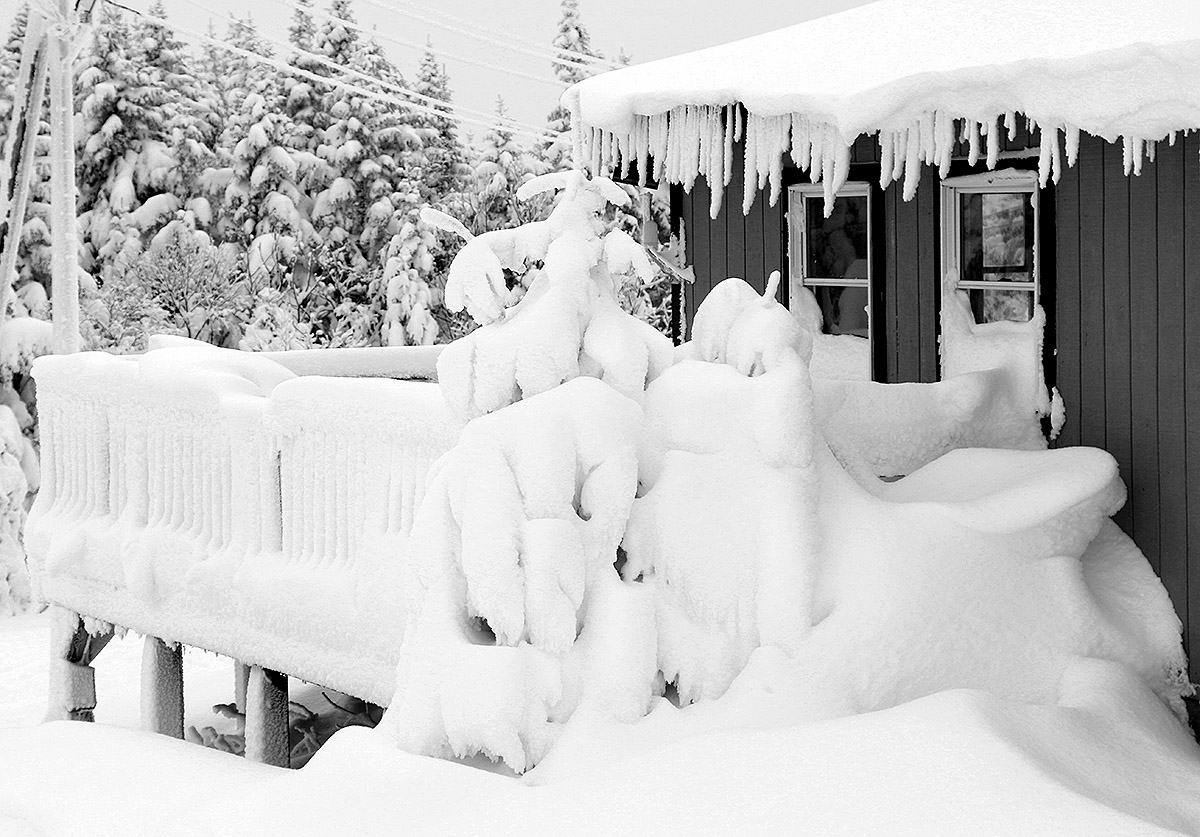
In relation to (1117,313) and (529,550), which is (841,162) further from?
(529,550)

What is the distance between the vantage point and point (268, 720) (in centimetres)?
949

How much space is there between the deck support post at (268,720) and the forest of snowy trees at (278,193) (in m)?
23.0

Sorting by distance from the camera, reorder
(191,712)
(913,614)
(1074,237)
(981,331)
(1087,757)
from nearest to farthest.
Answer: (1087,757) → (913,614) → (1074,237) → (981,331) → (191,712)

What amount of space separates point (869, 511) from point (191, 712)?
11.0m

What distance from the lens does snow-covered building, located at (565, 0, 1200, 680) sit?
6.74m

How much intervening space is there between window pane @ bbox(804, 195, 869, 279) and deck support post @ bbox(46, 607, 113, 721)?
19.4ft

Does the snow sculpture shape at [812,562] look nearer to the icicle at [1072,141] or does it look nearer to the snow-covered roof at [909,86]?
the snow-covered roof at [909,86]

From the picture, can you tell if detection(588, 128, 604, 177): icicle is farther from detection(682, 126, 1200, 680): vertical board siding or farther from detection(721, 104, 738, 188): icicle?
detection(682, 126, 1200, 680): vertical board siding

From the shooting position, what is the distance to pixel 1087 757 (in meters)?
5.72

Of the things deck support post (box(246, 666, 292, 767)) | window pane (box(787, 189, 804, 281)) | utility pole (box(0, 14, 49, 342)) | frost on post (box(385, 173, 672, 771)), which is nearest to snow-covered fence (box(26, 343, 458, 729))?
deck support post (box(246, 666, 292, 767))

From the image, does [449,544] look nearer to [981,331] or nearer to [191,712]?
[981,331]

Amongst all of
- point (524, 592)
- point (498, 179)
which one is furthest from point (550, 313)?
point (498, 179)

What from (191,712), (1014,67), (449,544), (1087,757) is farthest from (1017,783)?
(191,712)

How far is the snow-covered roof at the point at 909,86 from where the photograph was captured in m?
6.36
